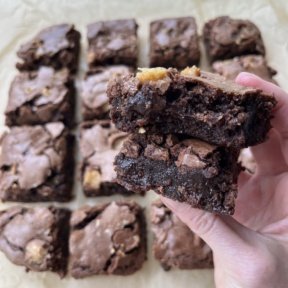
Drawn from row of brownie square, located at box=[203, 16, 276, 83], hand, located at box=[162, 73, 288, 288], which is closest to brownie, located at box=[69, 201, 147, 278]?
hand, located at box=[162, 73, 288, 288]

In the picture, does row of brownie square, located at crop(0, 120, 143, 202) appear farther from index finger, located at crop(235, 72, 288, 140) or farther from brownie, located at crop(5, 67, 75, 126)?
index finger, located at crop(235, 72, 288, 140)

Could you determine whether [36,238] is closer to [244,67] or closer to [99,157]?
Answer: [99,157]

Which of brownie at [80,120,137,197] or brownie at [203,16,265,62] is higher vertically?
brownie at [203,16,265,62]

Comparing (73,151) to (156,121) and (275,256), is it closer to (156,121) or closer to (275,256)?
(156,121)

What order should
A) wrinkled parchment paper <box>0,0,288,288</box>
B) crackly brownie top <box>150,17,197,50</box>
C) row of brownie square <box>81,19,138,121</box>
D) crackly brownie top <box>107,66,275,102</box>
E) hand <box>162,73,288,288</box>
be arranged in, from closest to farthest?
crackly brownie top <box>107,66,275,102</box>, hand <box>162,73,288,288</box>, row of brownie square <box>81,19,138,121</box>, crackly brownie top <box>150,17,197,50</box>, wrinkled parchment paper <box>0,0,288,288</box>

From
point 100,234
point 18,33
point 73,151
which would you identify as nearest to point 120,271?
point 100,234

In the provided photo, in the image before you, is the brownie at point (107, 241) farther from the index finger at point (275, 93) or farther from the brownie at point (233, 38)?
the brownie at point (233, 38)
